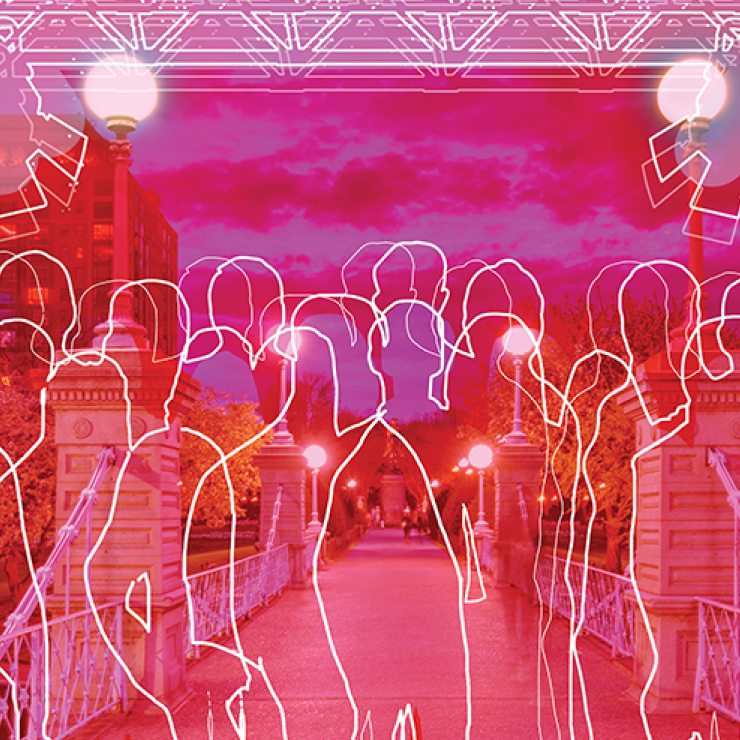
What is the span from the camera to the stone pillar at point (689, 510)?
8672 mm

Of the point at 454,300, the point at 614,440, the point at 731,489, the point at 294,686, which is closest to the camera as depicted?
the point at 731,489

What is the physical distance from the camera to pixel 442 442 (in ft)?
206

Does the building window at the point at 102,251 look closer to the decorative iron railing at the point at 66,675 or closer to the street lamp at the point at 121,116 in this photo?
the street lamp at the point at 121,116

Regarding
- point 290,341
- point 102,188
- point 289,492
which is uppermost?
point 102,188

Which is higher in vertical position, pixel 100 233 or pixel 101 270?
pixel 100 233

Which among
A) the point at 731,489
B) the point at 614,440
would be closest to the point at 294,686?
the point at 731,489

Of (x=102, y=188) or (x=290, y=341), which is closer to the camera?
(x=290, y=341)

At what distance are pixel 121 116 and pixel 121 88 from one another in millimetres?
353

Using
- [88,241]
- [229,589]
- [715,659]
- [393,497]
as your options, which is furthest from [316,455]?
[88,241]

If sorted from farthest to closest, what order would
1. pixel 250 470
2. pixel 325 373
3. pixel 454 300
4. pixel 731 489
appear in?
pixel 325 373 → pixel 250 470 → pixel 454 300 → pixel 731 489

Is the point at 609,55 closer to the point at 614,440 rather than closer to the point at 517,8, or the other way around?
the point at 517,8

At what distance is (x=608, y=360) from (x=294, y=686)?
14982 millimetres

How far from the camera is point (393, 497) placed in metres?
88.9

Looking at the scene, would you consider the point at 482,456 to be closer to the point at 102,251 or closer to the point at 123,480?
the point at 123,480
